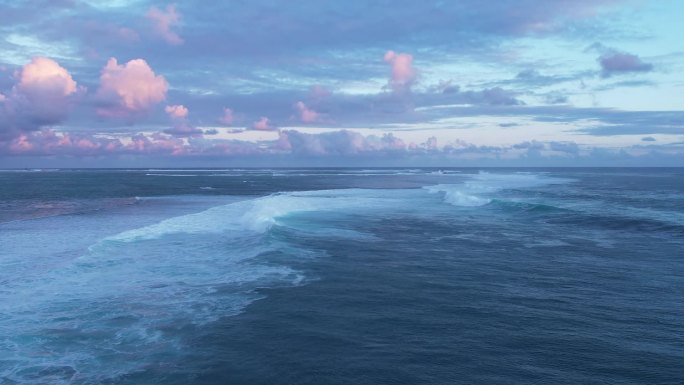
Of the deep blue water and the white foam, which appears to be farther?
the white foam

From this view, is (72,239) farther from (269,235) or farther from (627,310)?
(627,310)

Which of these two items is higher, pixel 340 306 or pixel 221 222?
pixel 221 222

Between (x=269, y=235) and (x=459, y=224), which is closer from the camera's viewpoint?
(x=269, y=235)

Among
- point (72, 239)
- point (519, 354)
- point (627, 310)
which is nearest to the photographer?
point (519, 354)

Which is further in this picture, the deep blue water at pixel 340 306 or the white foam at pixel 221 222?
the white foam at pixel 221 222

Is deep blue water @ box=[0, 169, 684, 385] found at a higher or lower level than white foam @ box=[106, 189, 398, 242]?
lower

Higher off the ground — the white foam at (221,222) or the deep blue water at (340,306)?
the white foam at (221,222)

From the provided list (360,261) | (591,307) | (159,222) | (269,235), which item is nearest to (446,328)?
(591,307)

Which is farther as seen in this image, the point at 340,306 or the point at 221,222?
the point at 221,222
